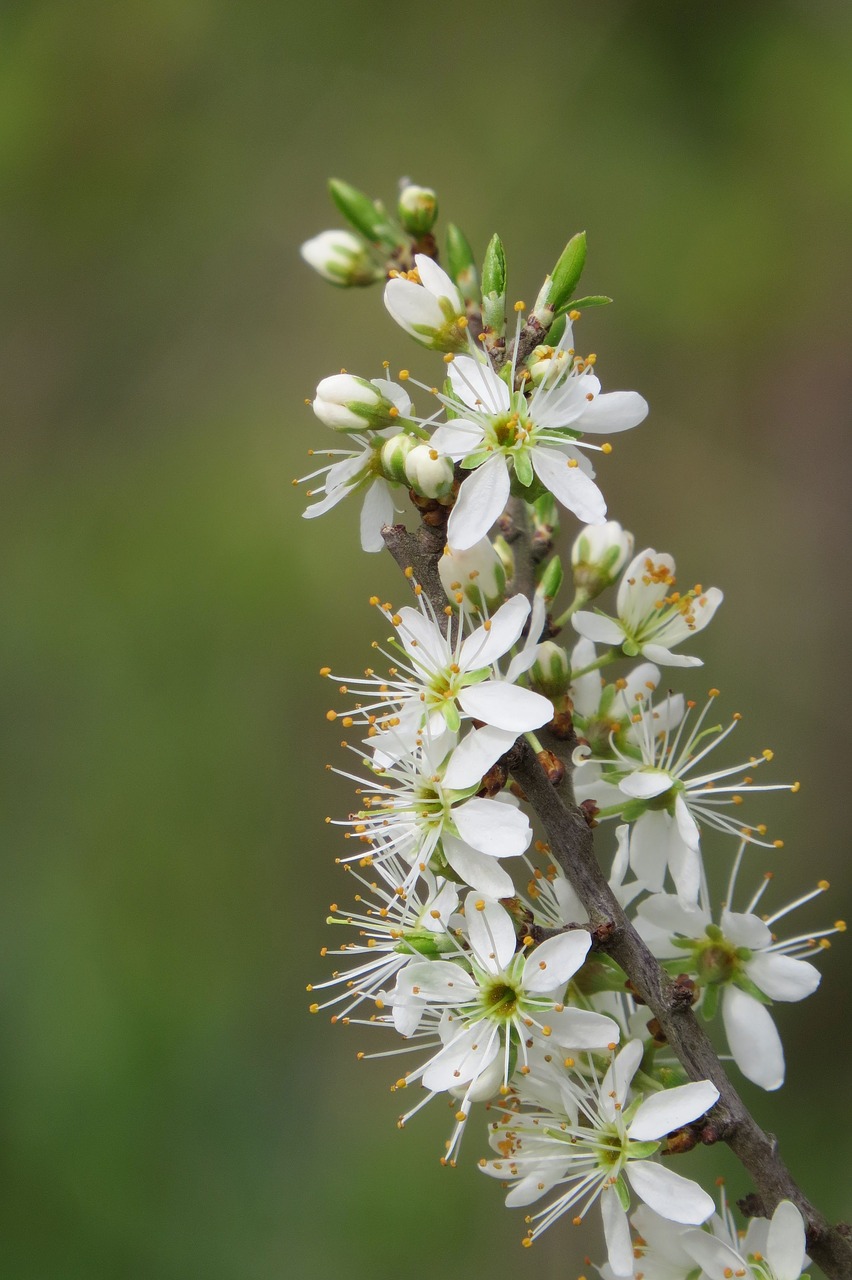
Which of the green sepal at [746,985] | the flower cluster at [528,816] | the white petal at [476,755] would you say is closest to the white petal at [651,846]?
the flower cluster at [528,816]

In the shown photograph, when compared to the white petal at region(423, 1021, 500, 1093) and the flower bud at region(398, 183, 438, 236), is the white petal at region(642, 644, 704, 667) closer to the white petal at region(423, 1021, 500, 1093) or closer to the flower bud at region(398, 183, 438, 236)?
the white petal at region(423, 1021, 500, 1093)

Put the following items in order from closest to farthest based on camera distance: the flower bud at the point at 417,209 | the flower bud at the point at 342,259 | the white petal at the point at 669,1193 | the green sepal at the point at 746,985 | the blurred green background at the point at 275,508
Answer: the white petal at the point at 669,1193, the green sepal at the point at 746,985, the flower bud at the point at 417,209, the flower bud at the point at 342,259, the blurred green background at the point at 275,508

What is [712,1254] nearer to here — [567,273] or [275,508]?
[567,273]

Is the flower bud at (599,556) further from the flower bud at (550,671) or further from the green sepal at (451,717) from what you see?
the green sepal at (451,717)

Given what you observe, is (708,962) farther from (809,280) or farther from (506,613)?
(809,280)

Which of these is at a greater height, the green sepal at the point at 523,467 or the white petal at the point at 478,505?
the green sepal at the point at 523,467

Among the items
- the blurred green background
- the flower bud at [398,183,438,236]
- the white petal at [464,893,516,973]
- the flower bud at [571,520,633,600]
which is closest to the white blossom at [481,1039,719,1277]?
the white petal at [464,893,516,973]
